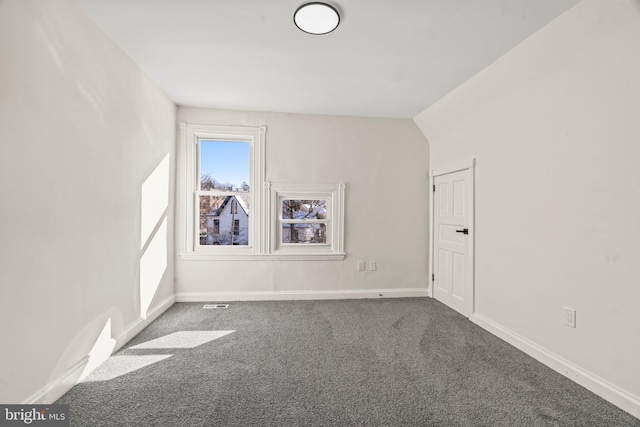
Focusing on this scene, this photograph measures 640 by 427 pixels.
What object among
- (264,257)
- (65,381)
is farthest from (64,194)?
(264,257)

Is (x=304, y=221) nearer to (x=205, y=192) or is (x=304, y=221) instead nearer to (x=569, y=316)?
(x=205, y=192)

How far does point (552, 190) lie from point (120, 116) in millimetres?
3524

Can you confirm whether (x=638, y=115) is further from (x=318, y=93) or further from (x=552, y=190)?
(x=318, y=93)

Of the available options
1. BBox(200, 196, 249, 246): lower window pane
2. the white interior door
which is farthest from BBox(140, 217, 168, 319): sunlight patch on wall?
the white interior door

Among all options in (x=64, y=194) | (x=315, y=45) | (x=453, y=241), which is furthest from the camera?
(x=453, y=241)

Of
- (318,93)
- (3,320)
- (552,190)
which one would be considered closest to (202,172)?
(318,93)

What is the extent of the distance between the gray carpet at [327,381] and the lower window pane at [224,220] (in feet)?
3.79

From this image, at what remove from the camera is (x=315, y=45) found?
7.41ft

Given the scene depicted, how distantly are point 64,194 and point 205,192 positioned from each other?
6.38 ft

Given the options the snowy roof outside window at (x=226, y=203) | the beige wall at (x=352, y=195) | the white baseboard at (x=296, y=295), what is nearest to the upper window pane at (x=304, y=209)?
the beige wall at (x=352, y=195)

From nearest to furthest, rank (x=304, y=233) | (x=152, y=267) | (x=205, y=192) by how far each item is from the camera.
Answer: (x=152, y=267)
(x=205, y=192)
(x=304, y=233)

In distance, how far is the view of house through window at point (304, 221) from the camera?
3.84 m

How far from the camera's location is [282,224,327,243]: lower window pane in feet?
12.6

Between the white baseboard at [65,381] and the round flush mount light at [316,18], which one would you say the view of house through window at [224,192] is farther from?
the round flush mount light at [316,18]
